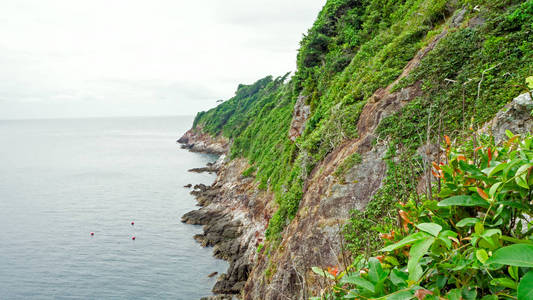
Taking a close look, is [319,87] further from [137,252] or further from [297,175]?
[137,252]

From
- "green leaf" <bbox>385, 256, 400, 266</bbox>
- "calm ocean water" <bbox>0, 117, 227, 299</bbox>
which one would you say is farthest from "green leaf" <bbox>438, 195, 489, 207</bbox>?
"calm ocean water" <bbox>0, 117, 227, 299</bbox>

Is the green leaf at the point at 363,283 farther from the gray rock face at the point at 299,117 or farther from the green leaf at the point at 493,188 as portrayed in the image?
the gray rock face at the point at 299,117

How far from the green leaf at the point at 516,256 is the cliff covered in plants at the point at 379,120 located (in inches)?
11.0

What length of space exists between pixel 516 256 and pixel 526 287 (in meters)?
0.10

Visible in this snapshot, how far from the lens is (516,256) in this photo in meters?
1.01

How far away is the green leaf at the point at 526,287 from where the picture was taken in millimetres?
962

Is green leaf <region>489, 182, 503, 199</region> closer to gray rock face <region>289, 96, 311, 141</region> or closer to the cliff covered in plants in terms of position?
the cliff covered in plants

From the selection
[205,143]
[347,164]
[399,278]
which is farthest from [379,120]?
[205,143]

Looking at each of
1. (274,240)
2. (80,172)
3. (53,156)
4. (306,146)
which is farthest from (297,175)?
(53,156)

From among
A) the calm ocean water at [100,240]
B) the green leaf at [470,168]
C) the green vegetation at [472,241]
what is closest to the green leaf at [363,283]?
the green vegetation at [472,241]

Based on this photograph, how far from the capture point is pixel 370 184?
28.4 feet

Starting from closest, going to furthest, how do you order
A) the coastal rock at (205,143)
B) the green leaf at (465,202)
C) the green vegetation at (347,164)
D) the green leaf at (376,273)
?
the green leaf at (465,202) → the green leaf at (376,273) → the green vegetation at (347,164) → the coastal rock at (205,143)

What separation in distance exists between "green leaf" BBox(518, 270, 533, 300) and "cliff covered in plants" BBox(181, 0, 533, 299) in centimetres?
36

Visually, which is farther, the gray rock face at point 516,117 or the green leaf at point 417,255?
the gray rock face at point 516,117
